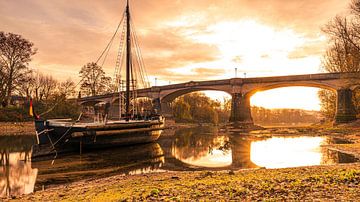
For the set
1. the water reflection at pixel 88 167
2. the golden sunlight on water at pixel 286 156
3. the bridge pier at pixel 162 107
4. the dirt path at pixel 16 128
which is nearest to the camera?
the water reflection at pixel 88 167

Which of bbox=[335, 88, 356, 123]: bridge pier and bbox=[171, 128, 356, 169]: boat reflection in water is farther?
bbox=[335, 88, 356, 123]: bridge pier

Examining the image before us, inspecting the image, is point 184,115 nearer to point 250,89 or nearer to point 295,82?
→ point 250,89

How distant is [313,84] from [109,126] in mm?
38810

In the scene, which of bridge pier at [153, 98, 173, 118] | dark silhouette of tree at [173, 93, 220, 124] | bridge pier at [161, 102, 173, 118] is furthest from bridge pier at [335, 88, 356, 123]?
dark silhouette of tree at [173, 93, 220, 124]

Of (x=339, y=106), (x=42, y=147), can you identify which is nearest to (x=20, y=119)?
(x=42, y=147)

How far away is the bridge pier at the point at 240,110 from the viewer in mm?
51469

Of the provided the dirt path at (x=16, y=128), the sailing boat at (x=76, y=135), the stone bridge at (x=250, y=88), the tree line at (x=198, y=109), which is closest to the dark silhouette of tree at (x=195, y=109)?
the tree line at (x=198, y=109)

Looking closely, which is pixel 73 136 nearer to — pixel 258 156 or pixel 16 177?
pixel 16 177

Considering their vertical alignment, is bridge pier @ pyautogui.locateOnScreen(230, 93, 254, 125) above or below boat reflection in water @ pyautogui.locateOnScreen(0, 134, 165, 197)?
above

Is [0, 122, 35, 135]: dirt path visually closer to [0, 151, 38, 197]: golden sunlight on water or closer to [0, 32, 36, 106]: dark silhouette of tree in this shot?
[0, 32, 36, 106]: dark silhouette of tree

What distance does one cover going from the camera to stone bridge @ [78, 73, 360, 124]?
3694 cm

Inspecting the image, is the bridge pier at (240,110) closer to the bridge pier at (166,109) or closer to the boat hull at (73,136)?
the bridge pier at (166,109)

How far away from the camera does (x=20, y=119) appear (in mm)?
47750

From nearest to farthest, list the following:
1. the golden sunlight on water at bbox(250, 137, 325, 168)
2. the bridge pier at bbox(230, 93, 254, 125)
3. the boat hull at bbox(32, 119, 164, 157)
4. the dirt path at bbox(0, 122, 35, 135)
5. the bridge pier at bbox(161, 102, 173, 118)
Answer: the golden sunlight on water at bbox(250, 137, 325, 168), the boat hull at bbox(32, 119, 164, 157), the dirt path at bbox(0, 122, 35, 135), the bridge pier at bbox(230, 93, 254, 125), the bridge pier at bbox(161, 102, 173, 118)
